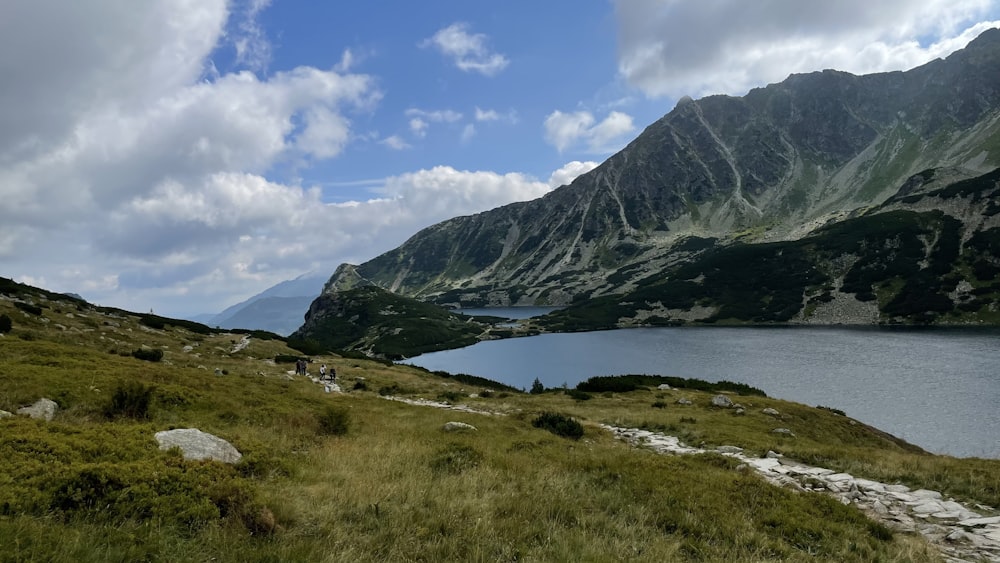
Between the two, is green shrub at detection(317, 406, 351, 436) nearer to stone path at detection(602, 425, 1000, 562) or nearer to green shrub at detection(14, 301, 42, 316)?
stone path at detection(602, 425, 1000, 562)

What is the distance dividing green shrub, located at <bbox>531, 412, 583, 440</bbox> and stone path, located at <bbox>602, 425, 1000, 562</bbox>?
25.2 ft

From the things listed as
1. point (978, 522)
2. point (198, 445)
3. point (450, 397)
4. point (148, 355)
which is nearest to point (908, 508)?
point (978, 522)

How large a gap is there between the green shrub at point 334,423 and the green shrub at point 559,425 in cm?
1015

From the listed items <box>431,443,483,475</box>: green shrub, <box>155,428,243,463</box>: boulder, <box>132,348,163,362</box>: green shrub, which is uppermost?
<box>132,348,163,362</box>: green shrub

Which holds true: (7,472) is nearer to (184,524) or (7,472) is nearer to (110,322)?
(184,524)

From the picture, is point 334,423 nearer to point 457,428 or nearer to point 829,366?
point 457,428

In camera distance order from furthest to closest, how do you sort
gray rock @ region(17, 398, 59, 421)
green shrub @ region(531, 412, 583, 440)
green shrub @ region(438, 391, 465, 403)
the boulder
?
green shrub @ region(438, 391, 465, 403) → green shrub @ region(531, 412, 583, 440) → gray rock @ region(17, 398, 59, 421) → the boulder

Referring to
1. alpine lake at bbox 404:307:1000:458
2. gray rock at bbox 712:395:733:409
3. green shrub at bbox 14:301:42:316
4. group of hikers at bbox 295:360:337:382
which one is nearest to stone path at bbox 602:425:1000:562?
gray rock at bbox 712:395:733:409

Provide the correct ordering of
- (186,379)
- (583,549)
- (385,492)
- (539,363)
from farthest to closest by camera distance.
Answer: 1. (539,363)
2. (186,379)
3. (385,492)
4. (583,549)

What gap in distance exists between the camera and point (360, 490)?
9.94 meters

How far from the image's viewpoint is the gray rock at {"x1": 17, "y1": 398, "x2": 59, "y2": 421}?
14172 mm

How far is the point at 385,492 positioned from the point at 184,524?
11.8 feet

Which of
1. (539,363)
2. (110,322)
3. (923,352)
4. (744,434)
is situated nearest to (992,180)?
(923,352)

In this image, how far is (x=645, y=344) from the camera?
133m
